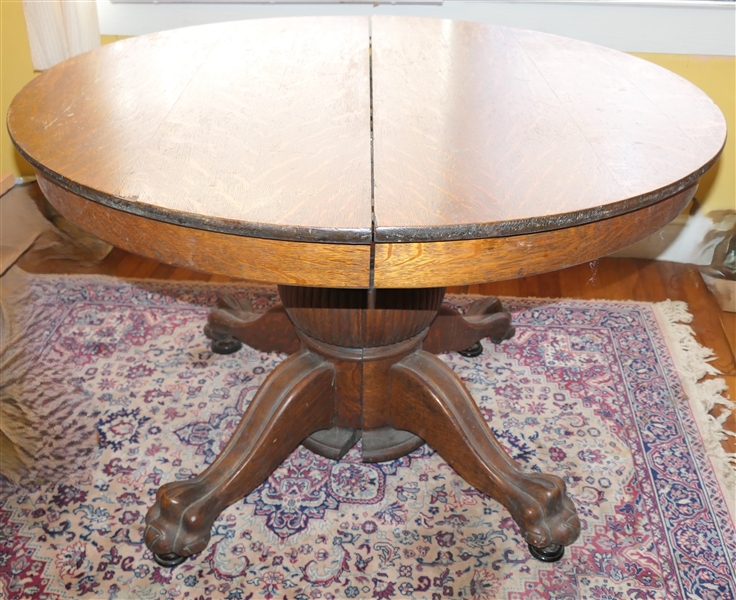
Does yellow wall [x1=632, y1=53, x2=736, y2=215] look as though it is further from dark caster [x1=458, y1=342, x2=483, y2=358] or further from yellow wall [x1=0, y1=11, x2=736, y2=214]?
dark caster [x1=458, y1=342, x2=483, y2=358]

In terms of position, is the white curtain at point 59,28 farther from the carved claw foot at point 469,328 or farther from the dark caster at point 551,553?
the dark caster at point 551,553

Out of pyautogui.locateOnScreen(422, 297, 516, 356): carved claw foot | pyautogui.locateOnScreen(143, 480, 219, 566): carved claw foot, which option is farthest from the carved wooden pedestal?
pyautogui.locateOnScreen(422, 297, 516, 356): carved claw foot

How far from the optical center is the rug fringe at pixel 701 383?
1.43m

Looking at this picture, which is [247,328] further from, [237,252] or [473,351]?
[237,252]

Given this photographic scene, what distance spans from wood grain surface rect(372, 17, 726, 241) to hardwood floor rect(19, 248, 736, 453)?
78 cm

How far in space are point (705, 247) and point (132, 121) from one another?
1.71 meters

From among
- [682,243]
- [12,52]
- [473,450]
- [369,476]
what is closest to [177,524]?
[369,476]

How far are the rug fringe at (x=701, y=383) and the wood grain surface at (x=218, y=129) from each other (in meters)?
1.00

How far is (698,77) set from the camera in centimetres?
184

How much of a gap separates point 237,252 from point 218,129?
11.2 inches

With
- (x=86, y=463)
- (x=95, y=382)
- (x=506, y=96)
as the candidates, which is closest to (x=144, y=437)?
(x=86, y=463)

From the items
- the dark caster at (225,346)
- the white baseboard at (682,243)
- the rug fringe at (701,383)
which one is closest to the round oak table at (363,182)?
the dark caster at (225,346)

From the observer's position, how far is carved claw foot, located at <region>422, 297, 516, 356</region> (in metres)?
1.58

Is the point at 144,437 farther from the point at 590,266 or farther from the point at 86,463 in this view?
the point at 590,266
